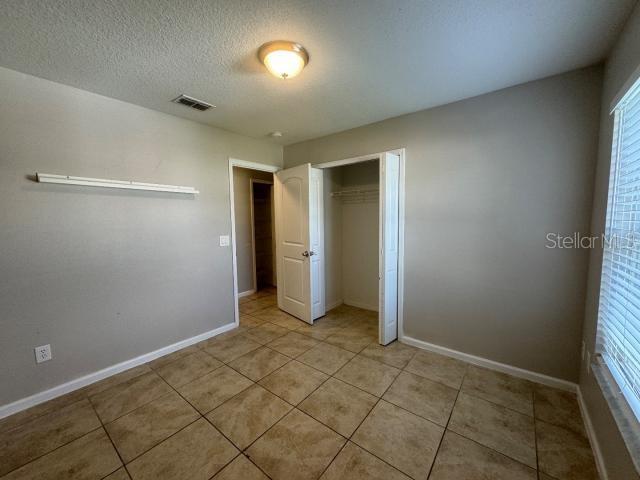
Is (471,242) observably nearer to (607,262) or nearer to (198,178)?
(607,262)

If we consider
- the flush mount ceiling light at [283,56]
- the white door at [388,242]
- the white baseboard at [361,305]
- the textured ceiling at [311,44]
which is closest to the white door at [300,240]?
the white baseboard at [361,305]

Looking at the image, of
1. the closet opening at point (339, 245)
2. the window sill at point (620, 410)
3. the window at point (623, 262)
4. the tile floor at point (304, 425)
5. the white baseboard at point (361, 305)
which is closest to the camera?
the window sill at point (620, 410)

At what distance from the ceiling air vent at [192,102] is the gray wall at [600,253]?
9.29 feet

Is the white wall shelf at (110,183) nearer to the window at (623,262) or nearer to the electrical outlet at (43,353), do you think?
the electrical outlet at (43,353)

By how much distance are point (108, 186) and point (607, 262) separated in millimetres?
3645

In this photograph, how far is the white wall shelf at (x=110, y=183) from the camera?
6.33ft

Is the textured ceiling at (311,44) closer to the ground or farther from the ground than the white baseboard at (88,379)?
farther from the ground

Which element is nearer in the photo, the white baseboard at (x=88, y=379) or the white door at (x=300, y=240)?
the white baseboard at (x=88, y=379)

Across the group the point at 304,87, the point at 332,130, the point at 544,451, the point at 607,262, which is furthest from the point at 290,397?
the point at 332,130

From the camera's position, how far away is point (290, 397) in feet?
6.49

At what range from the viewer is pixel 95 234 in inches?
A: 86.0

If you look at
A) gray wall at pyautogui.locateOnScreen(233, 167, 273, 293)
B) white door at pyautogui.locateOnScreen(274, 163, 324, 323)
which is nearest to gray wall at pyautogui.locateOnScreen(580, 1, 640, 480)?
white door at pyautogui.locateOnScreen(274, 163, 324, 323)

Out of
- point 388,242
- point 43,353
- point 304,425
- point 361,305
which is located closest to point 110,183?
point 43,353

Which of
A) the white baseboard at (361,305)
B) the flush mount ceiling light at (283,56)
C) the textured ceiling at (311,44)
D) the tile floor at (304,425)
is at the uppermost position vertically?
the textured ceiling at (311,44)
